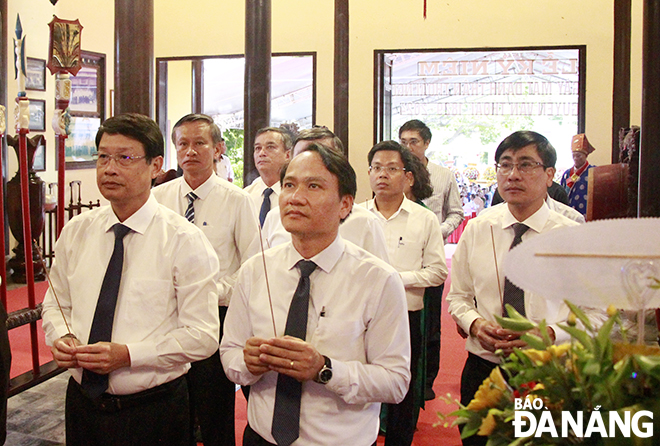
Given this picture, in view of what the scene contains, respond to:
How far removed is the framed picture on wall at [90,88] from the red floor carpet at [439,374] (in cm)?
331

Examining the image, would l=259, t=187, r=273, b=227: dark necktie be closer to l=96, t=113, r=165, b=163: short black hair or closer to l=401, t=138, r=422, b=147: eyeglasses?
l=401, t=138, r=422, b=147: eyeglasses

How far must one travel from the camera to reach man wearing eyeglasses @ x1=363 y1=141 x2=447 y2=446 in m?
3.30

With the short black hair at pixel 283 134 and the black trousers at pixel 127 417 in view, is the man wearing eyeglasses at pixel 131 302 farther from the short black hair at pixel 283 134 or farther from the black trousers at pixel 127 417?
the short black hair at pixel 283 134

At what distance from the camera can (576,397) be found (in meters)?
0.84

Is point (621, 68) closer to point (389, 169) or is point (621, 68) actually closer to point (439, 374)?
point (439, 374)

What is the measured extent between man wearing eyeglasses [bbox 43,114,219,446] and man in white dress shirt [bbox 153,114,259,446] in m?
0.73

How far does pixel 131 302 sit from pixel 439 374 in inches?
120

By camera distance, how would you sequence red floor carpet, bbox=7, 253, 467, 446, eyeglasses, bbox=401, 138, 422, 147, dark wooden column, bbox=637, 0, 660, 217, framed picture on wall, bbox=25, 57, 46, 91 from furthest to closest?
framed picture on wall, bbox=25, 57, 46, 91
eyeglasses, bbox=401, 138, 422, 147
red floor carpet, bbox=7, 253, 467, 446
dark wooden column, bbox=637, 0, 660, 217

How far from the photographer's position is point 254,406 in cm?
181

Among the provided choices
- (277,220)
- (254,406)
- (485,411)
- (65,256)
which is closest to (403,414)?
(277,220)

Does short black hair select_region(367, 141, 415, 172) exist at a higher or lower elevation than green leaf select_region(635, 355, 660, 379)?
higher

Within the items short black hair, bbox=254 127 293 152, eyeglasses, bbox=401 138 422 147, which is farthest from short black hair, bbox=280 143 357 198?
eyeglasses, bbox=401 138 422 147

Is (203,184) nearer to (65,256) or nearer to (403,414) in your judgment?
(65,256)

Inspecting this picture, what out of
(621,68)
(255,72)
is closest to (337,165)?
(255,72)
